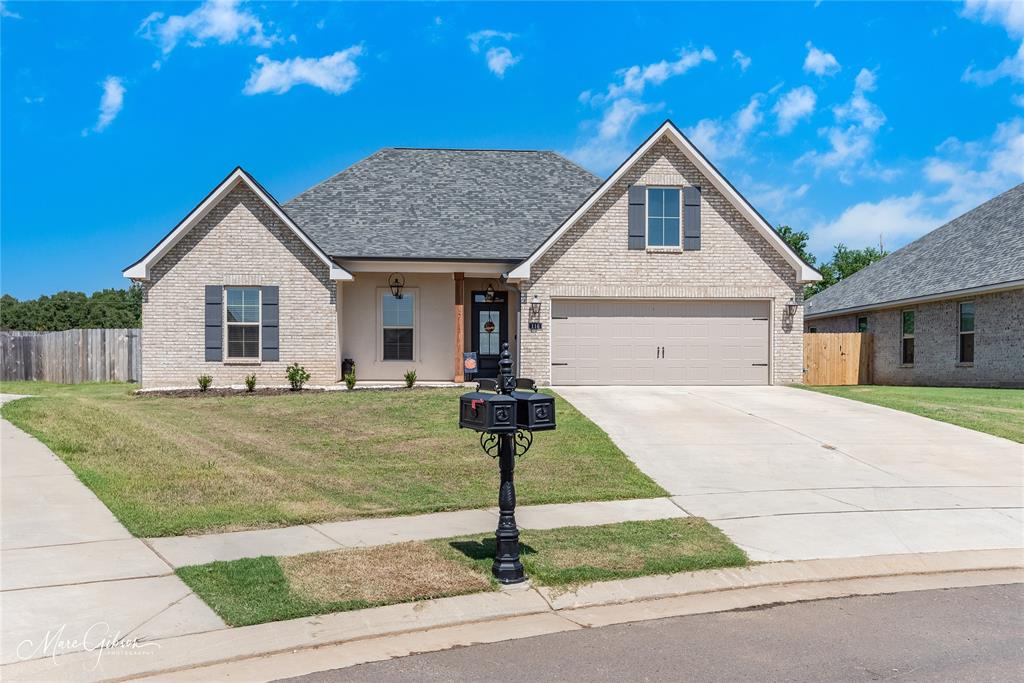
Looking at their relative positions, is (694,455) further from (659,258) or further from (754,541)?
(659,258)

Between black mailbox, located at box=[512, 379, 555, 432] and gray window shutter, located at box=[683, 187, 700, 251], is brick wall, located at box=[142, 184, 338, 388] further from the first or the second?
black mailbox, located at box=[512, 379, 555, 432]

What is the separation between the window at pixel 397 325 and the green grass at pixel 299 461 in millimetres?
5046

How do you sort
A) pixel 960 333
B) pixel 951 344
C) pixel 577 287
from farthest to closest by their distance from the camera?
pixel 951 344 → pixel 960 333 → pixel 577 287

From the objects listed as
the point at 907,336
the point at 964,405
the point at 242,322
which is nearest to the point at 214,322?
the point at 242,322

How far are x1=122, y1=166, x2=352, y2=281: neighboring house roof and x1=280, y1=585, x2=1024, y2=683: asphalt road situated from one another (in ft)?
53.7

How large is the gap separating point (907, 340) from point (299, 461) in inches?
903

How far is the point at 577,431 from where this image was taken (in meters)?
13.4

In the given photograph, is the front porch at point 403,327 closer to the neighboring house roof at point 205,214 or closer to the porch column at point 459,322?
the porch column at point 459,322

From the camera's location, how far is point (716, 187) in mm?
20828

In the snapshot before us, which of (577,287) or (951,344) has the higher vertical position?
(577,287)

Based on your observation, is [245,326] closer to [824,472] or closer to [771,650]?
[824,472]

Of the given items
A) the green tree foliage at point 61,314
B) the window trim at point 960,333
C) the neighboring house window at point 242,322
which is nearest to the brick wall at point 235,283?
the neighboring house window at point 242,322

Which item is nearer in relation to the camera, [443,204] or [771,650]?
[771,650]

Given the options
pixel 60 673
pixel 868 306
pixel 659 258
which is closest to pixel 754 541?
pixel 60 673
